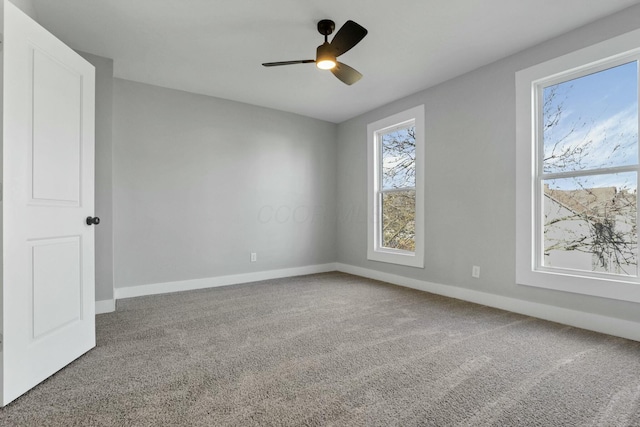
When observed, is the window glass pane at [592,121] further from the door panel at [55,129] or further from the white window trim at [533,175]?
the door panel at [55,129]

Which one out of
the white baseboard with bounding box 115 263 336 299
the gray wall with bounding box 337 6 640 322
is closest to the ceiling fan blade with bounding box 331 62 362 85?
→ the gray wall with bounding box 337 6 640 322

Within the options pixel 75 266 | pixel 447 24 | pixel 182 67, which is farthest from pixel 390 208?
pixel 75 266

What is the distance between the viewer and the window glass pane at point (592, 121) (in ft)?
7.88

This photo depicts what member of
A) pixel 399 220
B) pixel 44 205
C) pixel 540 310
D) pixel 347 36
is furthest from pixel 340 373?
pixel 399 220

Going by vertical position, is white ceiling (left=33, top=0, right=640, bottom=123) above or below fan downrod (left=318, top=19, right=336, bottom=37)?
above

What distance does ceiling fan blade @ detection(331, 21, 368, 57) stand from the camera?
2.09 meters

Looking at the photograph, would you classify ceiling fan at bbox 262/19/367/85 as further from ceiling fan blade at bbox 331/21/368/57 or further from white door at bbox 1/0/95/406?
white door at bbox 1/0/95/406

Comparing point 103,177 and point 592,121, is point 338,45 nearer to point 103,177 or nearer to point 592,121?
point 592,121

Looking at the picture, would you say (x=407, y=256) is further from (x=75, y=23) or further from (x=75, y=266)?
(x=75, y=23)

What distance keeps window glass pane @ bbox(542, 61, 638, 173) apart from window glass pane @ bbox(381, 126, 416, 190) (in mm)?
1537

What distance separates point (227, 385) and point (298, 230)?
3216 millimetres

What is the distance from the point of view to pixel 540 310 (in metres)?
2.79

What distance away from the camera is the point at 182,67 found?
3248 millimetres

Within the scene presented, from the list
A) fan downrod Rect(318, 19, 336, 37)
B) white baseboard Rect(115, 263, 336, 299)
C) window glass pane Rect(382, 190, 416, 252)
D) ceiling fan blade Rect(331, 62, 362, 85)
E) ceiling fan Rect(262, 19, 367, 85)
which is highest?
fan downrod Rect(318, 19, 336, 37)
